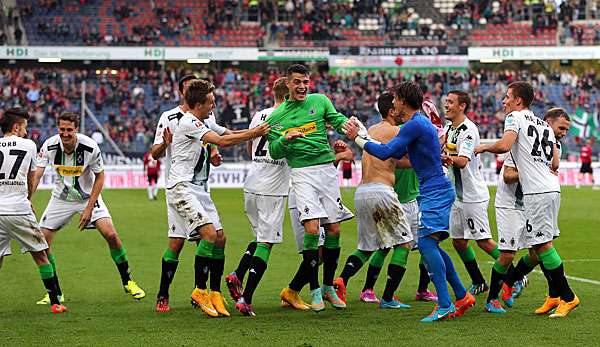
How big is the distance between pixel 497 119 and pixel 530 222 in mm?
41557

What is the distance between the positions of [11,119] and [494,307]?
5476mm

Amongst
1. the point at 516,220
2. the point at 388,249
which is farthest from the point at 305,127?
the point at 516,220

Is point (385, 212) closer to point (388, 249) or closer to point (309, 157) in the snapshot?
point (388, 249)

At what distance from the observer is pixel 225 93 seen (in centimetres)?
5216

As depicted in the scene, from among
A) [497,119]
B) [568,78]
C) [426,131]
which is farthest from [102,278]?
[568,78]

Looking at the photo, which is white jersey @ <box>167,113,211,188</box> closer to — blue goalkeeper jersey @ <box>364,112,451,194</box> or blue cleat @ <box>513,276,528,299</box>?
blue goalkeeper jersey @ <box>364,112,451,194</box>

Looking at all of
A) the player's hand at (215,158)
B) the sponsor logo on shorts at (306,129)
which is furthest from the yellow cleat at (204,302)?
the sponsor logo on shorts at (306,129)

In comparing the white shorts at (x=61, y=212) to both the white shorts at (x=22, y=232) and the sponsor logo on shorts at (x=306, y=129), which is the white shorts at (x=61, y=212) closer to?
the white shorts at (x=22, y=232)

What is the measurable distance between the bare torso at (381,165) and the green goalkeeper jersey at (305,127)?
624 mm

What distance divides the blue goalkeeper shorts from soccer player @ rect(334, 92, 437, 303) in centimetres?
127

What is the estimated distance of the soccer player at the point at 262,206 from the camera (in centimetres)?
1019

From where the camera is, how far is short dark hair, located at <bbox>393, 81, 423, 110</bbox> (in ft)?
31.8

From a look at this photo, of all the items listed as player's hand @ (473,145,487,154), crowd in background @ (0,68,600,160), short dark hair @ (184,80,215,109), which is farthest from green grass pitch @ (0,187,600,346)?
crowd in background @ (0,68,600,160)

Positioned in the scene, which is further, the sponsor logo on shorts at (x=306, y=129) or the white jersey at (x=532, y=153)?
the sponsor logo on shorts at (x=306, y=129)
